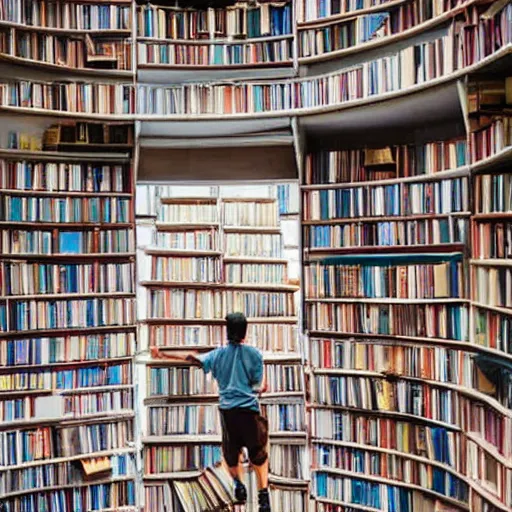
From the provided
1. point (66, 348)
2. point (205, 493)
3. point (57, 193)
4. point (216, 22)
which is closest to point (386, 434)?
point (205, 493)

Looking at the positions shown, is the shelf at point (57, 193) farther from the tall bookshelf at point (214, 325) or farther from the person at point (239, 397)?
the person at point (239, 397)

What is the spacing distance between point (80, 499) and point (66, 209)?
1.98 metres

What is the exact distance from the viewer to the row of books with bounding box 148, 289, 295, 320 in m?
5.21

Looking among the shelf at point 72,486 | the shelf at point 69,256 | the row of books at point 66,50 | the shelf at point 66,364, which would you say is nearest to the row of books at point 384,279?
the shelf at point 69,256

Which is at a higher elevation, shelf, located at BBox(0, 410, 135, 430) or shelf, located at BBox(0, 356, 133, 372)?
shelf, located at BBox(0, 356, 133, 372)

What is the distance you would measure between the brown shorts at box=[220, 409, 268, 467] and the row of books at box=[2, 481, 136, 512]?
1119mm

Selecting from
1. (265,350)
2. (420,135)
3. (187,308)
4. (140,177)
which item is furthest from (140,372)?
(420,135)

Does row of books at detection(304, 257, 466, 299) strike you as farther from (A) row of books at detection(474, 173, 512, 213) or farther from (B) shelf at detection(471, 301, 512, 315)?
(A) row of books at detection(474, 173, 512, 213)

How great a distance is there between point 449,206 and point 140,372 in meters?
2.45

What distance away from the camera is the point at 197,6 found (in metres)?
5.44

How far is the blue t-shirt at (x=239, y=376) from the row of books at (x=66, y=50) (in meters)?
2.23

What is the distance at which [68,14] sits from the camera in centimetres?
499

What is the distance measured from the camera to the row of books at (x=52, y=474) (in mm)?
4766

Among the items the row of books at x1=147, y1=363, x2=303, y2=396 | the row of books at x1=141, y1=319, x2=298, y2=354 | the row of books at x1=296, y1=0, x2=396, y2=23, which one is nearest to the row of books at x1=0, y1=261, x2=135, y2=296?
the row of books at x1=141, y1=319, x2=298, y2=354
